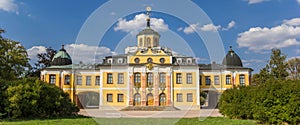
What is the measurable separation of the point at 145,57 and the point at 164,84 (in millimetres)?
4160

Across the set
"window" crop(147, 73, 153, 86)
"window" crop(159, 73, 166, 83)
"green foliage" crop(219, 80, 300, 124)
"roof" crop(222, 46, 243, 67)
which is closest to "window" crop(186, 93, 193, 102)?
"window" crop(159, 73, 166, 83)

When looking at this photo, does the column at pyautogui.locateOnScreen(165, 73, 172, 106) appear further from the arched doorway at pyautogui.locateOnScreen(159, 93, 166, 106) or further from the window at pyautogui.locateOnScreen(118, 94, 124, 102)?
the window at pyautogui.locateOnScreen(118, 94, 124, 102)

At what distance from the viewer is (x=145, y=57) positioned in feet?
128

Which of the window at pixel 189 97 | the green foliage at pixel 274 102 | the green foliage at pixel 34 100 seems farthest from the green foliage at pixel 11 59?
the window at pixel 189 97

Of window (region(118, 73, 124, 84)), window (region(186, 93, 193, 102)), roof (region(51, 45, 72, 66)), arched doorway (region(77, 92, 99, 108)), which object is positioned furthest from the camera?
roof (region(51, 45, 72, 66))

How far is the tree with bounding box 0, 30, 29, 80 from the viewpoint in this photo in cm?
2120

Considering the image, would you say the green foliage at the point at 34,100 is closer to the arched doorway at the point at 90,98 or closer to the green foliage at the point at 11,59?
the green foliage at the point at 11,59

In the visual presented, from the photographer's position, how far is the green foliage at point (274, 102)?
13.1 meters

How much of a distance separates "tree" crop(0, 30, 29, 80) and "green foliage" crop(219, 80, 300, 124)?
51.8 feet

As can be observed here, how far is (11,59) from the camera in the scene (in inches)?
883

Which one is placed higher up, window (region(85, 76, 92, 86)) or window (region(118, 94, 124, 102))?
window (region(85, 76, 92, 86))

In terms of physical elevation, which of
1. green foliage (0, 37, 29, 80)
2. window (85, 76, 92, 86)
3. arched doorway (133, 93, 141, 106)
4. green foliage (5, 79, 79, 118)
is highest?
green foliage (0, 37, 29, 80)

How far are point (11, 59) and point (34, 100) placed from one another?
7.14 meters

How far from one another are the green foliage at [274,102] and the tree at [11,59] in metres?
15.8
